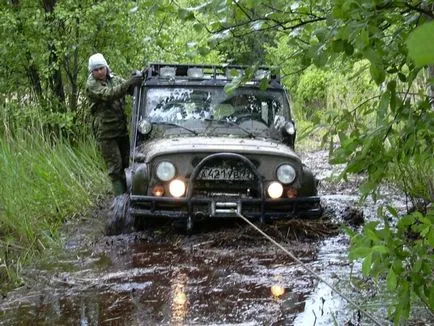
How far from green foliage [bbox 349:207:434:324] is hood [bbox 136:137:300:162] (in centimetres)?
382

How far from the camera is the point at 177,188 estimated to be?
5977 mm

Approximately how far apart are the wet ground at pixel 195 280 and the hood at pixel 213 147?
2.25ft

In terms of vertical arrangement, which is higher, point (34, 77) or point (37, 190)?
point (34, 77)

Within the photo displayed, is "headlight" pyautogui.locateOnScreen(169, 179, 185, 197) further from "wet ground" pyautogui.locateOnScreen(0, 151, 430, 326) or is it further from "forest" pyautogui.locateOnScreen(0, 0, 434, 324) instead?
"forest" pyautogui.locateOnScreen(0, 0, 434, 324)

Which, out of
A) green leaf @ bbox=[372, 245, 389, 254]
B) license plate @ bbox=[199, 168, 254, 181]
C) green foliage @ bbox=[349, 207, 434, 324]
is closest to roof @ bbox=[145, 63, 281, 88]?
license plate @ bbox=[199, 168, 254, 181]

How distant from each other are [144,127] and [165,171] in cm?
96

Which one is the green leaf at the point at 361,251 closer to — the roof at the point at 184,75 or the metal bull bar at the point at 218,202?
the metal bull bar at the point at 218,202

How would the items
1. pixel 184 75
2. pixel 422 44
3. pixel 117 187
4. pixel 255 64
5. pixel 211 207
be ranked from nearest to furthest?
pixel 422 44 < pixel 255 64 < pixel 211 207 < pixel 184 75 < pixel 117 187

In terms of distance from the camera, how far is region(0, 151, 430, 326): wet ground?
394cm

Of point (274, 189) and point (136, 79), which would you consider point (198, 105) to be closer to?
point (136, 79)

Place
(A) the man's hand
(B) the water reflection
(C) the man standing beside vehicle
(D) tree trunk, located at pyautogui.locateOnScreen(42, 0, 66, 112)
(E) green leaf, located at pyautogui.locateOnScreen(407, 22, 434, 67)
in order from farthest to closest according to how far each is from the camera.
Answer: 1. (D) tree trunk, located at pyautogui.locateOnScreen(42, 0, 66, 112)
2. (C) the man standing beside vehicle
3. (A) the man's hand
4. (B) the water reflection
5. (E) green leaf, located at pyautogui.locateOnScreen(407, 22, 434, 67)

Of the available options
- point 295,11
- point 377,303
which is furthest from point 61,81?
point 295,11

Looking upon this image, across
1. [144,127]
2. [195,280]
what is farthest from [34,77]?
[195,280]

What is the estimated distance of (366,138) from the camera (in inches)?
88.4
